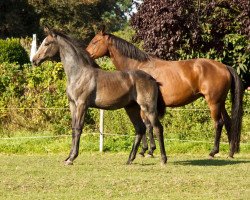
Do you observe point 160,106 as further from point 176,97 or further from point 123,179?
point 123,179

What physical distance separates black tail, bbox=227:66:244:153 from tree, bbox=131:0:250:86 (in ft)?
11.9

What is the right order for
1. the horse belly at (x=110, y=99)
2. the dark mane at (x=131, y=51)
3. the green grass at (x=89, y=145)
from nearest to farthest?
the horse belly at (x=110, y=99) → the dark mane at (x=131, y=51) → the green grass at (x=89, y=145)

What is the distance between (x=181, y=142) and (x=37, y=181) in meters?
6.24

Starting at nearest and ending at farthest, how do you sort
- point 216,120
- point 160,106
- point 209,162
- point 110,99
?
1. point 110,99
2. point 160,106
3. point 209,162
4. point 216,120

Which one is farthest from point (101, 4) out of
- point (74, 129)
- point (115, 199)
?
point (115, 199)

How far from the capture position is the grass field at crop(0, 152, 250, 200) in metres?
9.51

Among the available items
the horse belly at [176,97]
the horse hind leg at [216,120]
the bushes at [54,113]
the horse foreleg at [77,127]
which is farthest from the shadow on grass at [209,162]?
the bushes at [54,113]

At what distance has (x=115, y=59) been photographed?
46.3ft

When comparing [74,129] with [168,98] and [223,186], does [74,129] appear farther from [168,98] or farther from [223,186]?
[223,186]

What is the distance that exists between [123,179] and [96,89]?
2.29m

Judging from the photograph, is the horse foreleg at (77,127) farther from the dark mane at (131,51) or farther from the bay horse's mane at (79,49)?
the dark mane at (131,51)

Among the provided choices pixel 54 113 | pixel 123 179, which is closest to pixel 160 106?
pixel 123 179

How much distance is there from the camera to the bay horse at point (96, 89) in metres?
12.4

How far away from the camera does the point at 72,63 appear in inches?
496
